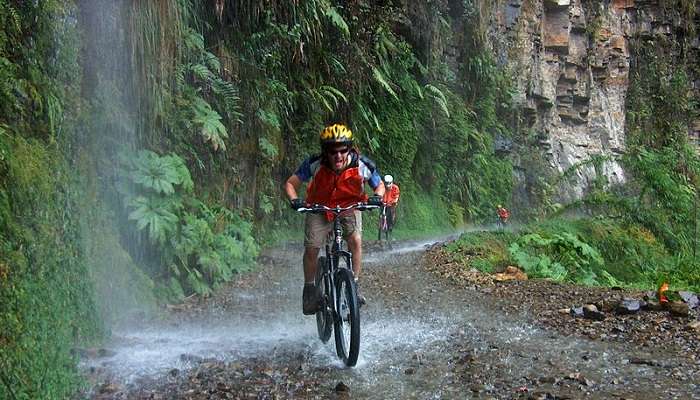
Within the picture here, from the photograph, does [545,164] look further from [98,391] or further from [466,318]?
[98,391]

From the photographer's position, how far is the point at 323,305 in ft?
18.7

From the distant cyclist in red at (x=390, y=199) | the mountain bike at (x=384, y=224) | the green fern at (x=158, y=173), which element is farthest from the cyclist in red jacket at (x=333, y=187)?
the mountain bike at (x=384, y=224)

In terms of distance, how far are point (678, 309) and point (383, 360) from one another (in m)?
3.01

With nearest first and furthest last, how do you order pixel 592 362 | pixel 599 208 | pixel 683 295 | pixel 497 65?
1. pixel 592 362
2. pixel 683 295
3. pixel 599 208
4. pixel 497 65

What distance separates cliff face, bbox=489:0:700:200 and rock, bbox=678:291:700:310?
1764 cm

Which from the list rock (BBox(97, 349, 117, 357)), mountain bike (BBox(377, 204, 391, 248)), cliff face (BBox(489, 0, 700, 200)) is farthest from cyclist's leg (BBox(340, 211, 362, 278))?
cliff face (BBox(489, 0, 700, 200))

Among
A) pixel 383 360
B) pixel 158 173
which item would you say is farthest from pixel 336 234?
pixel 158 173

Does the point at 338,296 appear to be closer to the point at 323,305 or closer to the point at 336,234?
the point at 323,305

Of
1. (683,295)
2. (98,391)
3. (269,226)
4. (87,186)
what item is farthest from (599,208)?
(98,391)

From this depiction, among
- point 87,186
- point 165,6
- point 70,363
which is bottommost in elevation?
point 70,363

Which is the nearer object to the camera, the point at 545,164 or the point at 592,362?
the point at 592,362

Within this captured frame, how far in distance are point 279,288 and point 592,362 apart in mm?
4659

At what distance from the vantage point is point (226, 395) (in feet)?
14.4

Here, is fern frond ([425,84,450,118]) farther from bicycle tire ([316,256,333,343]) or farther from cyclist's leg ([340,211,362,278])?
bicycle tire ([316,256,333,343])
